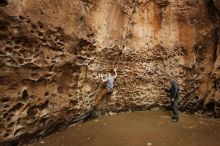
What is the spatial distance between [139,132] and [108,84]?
1420 mm

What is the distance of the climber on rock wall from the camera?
23.1 feet

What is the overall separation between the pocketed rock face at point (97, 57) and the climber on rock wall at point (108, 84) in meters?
0.19

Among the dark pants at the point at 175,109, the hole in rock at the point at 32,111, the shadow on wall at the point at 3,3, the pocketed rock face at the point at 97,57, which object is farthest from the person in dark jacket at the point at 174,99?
the shadow on wall at the point at 3,3

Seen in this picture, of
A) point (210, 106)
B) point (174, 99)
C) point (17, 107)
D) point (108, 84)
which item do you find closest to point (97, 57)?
point (108, 84)

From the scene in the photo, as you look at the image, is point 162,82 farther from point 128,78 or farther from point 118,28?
point 118,28

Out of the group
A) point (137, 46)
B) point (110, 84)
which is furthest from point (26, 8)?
point (137, 46)

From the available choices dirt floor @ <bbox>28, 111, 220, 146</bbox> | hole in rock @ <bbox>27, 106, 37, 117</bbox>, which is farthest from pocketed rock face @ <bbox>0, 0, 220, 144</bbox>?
dirt floor @ <bbox>28, 111, 220, 146</bbox>

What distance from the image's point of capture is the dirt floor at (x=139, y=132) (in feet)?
19.4

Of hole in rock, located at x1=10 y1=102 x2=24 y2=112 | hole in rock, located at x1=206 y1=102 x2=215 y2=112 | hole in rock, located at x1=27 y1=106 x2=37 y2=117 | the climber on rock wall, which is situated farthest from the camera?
hole in rock, located at x1=206 y1=102 x2=215 y2=112

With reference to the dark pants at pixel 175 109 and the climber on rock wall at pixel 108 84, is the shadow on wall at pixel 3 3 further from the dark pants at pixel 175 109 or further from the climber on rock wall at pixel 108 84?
the dark pants at pixel 175 109

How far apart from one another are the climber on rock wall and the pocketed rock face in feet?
0.62

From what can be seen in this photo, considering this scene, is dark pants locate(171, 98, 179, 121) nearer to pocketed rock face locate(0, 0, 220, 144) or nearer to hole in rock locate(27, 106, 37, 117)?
pocketed rock face locate(0, 0, 220, 144)

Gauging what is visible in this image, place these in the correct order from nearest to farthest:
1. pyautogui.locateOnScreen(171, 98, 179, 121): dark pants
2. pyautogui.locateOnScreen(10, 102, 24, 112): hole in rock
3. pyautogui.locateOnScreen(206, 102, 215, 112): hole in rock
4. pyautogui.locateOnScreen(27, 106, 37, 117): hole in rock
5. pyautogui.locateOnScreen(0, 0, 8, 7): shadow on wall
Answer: pyautogui.locateOnScreen(0, 0, 8, 7): shadow on wall < pyautogui.locateOnScreen(10, 102, 24, 112): hole in rock < pyautogui.locateOnScreen(27, 106, 37, 117): hole in rock < pyautogui.locateOnScreen(171, 98, 179, 121): dark pants < pyautogui.locateOnScreen(206, 102, 215, 112): hole in rock

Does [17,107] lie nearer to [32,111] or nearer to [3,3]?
[32,111]
